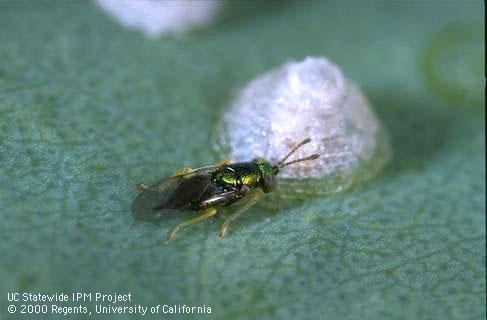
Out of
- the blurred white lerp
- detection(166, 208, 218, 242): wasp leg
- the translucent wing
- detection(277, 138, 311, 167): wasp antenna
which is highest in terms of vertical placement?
the blurred white lerp

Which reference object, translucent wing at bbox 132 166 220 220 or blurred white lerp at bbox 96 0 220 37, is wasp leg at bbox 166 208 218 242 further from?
blurred white lerp at bbox 96 0 220 37

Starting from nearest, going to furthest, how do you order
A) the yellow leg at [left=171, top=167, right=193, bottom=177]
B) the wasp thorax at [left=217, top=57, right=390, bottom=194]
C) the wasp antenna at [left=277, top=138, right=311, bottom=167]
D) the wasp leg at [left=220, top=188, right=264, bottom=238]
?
the wasp leg at [left=220, top=188, right=264, bottom=238]
the yellow leg at [left=171, top=167, right=193, bottom=177]
the wasp antenna at [left=277, top=138, right=311, bottom=167]
the wasp thorax at [left=217, top=57, right=390, bottom=194]

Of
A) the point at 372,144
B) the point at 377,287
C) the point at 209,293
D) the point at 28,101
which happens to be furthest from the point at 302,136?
the point at 28,101

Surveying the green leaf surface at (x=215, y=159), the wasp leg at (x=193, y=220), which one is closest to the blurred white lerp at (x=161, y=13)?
the green leaf surface at (x=215, y=159)

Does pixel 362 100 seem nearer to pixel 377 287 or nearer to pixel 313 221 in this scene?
pixel 313 221

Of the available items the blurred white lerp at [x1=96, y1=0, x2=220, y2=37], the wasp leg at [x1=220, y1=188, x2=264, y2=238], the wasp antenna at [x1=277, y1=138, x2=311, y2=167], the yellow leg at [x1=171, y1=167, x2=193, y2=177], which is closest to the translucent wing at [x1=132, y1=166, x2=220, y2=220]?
the yellow leg at [x1=171, y1=167, x2=193, y2=177]

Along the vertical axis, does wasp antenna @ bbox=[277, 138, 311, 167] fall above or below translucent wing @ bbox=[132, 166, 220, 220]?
above

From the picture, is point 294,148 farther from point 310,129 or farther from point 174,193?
point 174,193

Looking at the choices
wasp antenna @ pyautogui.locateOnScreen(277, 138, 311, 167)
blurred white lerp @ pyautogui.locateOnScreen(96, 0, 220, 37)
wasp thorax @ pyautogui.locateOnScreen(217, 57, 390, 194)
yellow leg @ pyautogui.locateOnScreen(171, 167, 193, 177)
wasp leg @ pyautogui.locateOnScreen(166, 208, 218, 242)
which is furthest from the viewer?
blurred white lerp @ pyautogui.locateOnScreen(96, 0, 220, 37)
